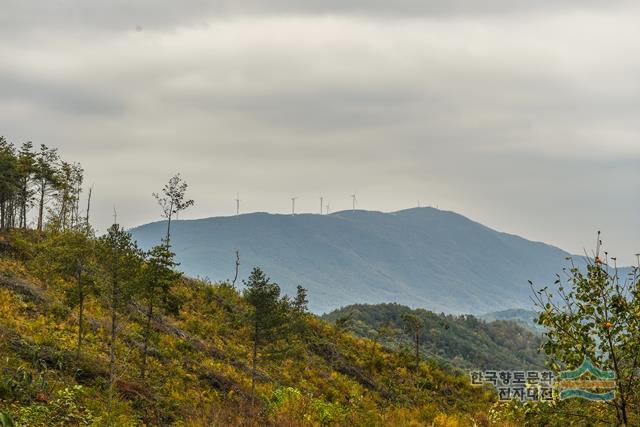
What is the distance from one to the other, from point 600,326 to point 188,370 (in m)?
28.2

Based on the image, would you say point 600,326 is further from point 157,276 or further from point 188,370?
point 188,370

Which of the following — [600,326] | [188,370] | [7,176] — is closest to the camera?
[600,326]

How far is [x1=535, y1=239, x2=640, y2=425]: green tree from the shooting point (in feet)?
27.5

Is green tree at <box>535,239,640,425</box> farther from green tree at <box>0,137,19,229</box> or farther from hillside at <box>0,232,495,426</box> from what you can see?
green tree at <box>0,137,19,229</box>

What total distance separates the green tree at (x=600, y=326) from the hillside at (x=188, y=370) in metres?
5.43

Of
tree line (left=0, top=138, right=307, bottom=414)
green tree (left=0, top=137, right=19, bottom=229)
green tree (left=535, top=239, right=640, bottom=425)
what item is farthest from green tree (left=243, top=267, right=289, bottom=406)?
green tree (left=0, top=137, right=19, bottom=229)

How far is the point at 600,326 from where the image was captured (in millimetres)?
8414

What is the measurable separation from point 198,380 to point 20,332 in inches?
368

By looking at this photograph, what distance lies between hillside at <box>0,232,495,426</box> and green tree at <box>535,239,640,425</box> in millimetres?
5431

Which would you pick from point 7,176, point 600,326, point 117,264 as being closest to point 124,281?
point 117,264

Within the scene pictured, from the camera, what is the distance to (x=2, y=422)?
8.48 metres

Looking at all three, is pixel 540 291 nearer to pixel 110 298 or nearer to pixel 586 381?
pixel 586 381

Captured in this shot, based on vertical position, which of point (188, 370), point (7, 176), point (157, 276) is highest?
point (7, 176)

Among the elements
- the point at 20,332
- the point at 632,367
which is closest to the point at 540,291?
the point at 632,367
